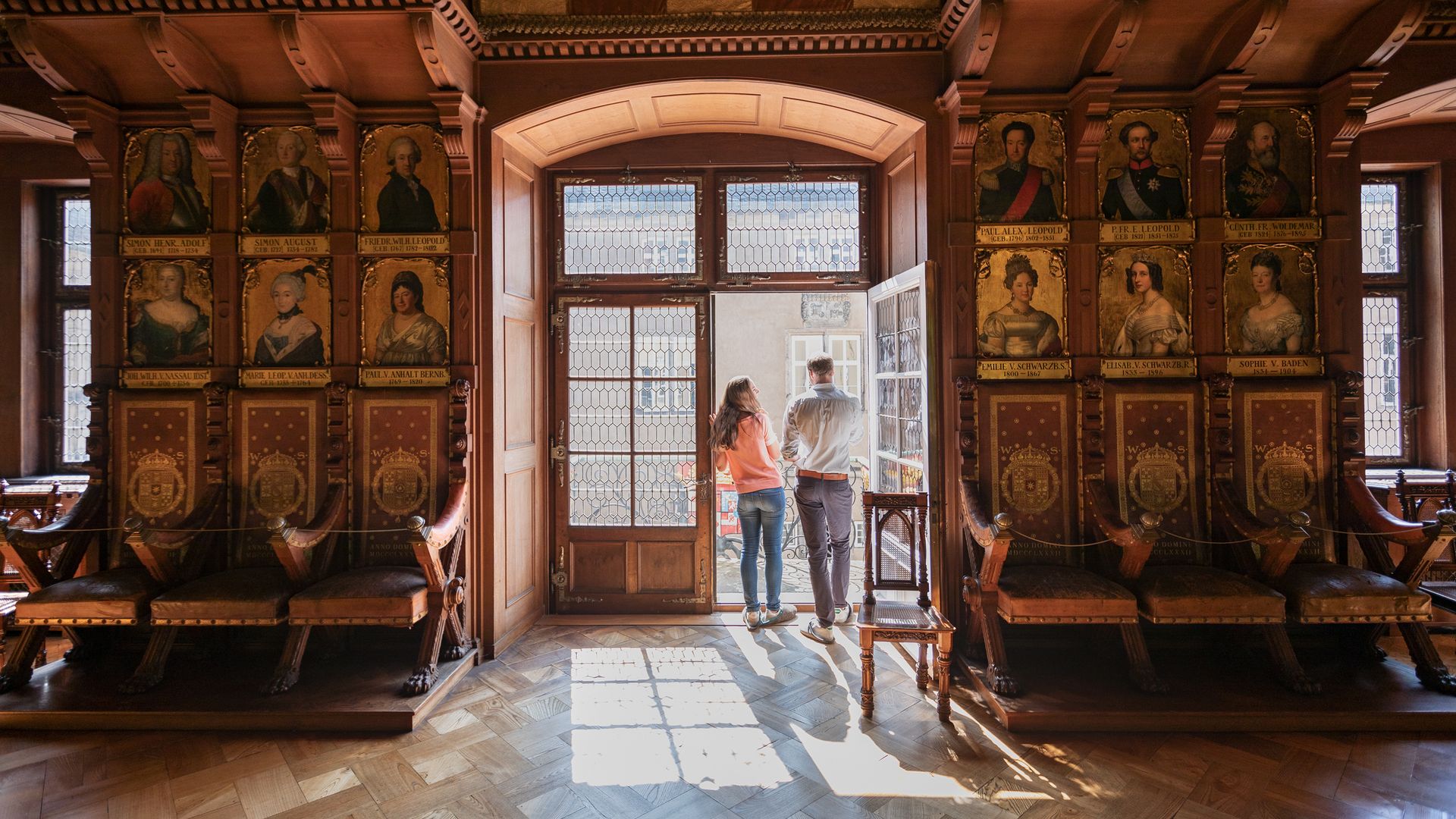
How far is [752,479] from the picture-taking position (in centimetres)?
443

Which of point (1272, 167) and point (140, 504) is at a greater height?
point (1272, 167)

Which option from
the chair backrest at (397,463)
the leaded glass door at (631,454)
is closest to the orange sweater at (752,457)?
the leaded glass door at (631,454)

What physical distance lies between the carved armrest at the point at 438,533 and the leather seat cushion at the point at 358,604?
0.41ft

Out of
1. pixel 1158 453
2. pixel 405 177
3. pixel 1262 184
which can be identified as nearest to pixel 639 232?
pixel 405 177

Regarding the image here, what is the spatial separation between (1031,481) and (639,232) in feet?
10.5

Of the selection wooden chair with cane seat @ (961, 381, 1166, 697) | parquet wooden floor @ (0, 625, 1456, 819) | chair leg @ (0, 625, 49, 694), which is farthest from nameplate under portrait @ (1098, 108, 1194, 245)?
chair leg @ (0, 625, 49, 694)

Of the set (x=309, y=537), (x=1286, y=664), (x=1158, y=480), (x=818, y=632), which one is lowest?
(x=818, y=632)

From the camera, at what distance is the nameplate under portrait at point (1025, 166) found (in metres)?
3.91

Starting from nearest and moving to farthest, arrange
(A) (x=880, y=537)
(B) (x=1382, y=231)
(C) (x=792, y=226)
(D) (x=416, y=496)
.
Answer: (A) (x=880, y=537)
(D) (x=416, y=496)
(C) (x=792, y=226)
(B) (x=1382, y=231)

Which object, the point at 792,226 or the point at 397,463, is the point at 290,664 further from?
the point at 792,226

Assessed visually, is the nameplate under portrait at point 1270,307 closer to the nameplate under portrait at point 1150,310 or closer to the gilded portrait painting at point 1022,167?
the nameplate under portrait at point 1150,310

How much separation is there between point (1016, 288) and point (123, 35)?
529cm

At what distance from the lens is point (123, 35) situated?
11.7 feet

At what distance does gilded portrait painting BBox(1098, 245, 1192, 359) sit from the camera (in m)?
3.91
